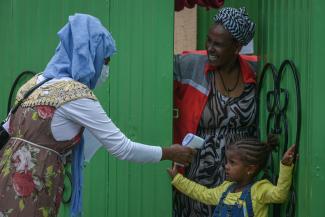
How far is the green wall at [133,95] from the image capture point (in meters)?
4.14

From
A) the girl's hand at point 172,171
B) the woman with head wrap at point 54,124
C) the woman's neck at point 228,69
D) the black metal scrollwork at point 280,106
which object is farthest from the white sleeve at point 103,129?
Result: the woman's neck at point 228,69

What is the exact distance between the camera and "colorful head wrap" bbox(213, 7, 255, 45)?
12.8 feet

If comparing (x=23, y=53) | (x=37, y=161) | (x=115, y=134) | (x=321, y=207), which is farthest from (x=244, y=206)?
(x=23, y=53)

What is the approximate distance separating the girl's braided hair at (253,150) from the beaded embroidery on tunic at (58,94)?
95 cm

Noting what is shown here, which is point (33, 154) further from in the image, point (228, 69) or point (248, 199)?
point (228, 69)

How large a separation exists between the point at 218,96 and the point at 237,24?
0.43 meters

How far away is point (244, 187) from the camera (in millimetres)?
3744

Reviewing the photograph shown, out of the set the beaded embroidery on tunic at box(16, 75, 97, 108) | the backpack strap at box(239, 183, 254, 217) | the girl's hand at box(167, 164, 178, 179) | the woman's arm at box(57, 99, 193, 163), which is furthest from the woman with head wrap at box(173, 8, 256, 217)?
the beaded embroidery on tunic at box(16, 75, 97, 108)

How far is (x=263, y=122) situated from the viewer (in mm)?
4098

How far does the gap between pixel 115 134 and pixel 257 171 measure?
3.01 ft

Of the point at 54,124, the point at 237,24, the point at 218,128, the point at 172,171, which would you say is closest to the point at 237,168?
the point at 218,128

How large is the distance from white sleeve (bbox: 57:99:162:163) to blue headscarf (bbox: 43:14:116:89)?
0.15m

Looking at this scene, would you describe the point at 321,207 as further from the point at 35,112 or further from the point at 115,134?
the point at 35,112

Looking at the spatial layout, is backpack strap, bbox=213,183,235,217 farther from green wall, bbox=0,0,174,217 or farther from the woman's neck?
the woman's neck
